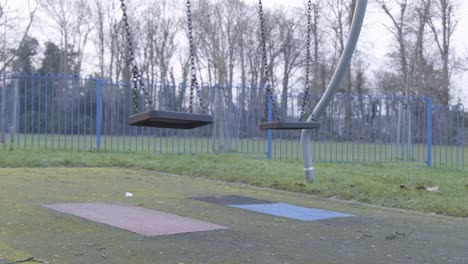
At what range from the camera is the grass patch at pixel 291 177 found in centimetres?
884

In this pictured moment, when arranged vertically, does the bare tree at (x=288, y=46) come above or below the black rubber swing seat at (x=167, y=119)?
above

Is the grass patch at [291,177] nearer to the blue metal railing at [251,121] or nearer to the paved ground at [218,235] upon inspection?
the paved ground at [218,235]

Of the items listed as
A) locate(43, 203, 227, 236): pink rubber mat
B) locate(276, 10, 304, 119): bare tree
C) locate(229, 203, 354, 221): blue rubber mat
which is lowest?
locate(229, 203, 354, 221): blue rubber mat

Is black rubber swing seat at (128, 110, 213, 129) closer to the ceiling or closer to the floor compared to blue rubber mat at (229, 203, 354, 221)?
closer to the ceiling

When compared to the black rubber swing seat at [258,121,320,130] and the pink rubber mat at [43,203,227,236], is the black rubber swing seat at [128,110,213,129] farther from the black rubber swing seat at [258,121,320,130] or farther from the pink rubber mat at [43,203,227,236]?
the black rubber swing seat at [258,121,320,130]

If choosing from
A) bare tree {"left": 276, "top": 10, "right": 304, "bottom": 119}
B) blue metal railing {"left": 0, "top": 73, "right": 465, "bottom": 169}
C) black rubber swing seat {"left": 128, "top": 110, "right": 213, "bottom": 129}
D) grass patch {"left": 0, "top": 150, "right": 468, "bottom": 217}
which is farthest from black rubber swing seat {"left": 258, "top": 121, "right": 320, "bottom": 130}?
bare tree {"left": 276, "top": 10, "right": 304, "bottom": 119}

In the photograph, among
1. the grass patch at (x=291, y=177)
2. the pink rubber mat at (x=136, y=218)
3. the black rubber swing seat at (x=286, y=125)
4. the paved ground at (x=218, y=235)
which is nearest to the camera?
the paved ground at (x=218, y=235)

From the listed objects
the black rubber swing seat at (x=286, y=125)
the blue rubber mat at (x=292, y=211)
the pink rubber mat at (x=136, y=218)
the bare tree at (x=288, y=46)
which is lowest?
the blue rubber mat at (x=292, y=211)

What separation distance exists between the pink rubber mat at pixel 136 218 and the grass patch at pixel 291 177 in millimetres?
3607

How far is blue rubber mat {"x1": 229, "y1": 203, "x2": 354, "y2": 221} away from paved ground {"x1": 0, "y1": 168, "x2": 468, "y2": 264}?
25 centimetres

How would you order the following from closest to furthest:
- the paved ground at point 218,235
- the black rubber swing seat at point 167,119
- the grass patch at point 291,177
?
the paved ground at point 218,235
the black rubber swing seat at point 167,119
the grass patch at point 291,177

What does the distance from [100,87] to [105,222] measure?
8828 mm

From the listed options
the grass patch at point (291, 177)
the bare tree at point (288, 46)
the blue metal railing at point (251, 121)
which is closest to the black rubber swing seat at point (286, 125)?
the grass patch at point (291, 177)

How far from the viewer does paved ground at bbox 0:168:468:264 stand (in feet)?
15.7
